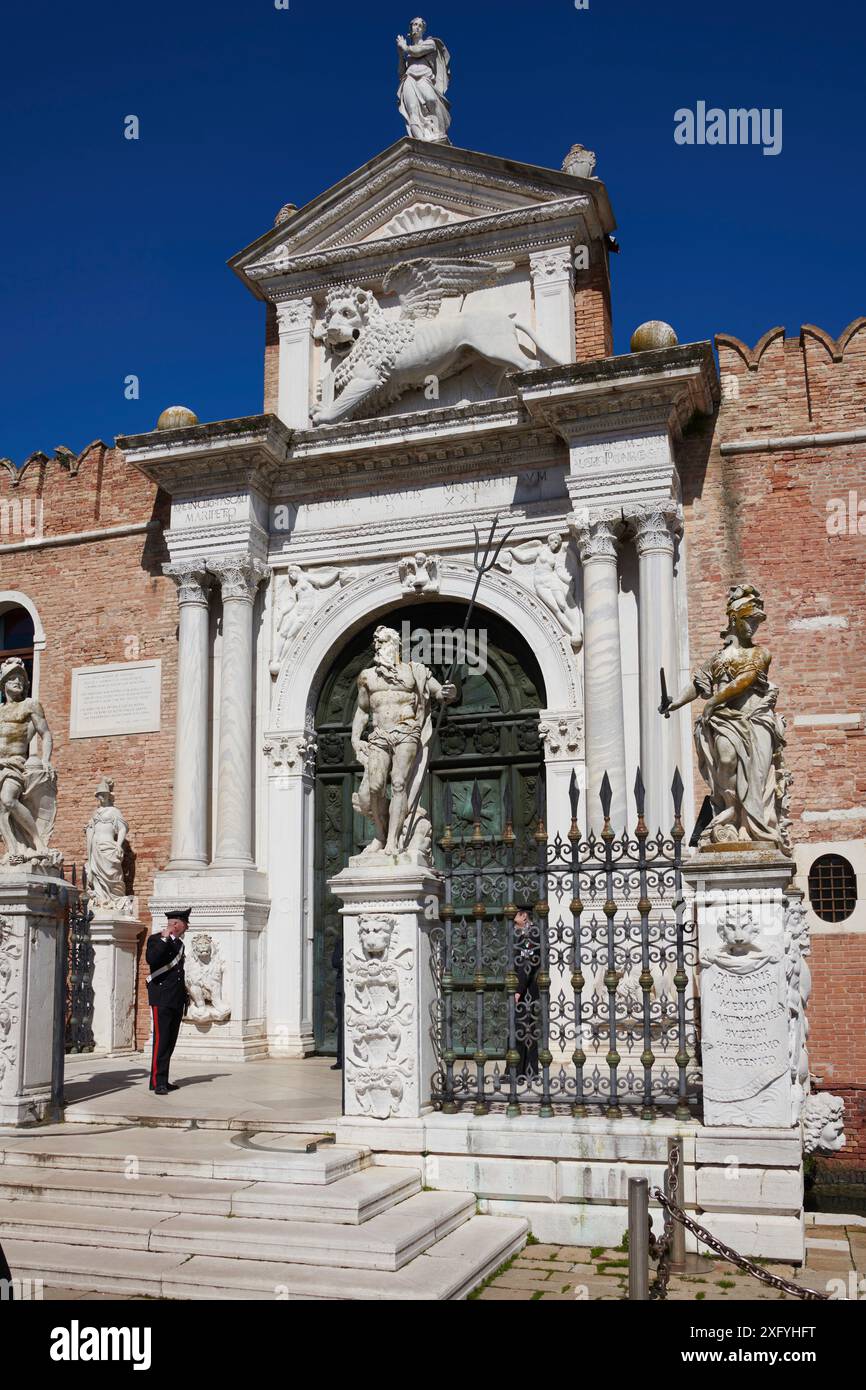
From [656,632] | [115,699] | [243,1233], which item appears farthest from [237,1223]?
[115,699]

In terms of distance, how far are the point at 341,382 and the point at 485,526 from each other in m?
2.48

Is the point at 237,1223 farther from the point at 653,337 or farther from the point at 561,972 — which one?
the point at 653,337

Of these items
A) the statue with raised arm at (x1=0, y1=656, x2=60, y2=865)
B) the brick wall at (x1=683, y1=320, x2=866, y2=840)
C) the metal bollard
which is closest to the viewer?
the metal bollard

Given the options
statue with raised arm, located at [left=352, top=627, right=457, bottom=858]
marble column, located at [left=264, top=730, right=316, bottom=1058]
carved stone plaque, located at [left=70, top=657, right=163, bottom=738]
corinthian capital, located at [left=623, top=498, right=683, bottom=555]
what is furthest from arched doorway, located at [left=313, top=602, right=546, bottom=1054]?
statue with raised arm, located at [left=352, top=627, right=457, bottom=858]

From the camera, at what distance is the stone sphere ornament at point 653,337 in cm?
1271

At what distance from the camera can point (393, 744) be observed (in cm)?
893

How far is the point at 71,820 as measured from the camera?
1530 centimetres

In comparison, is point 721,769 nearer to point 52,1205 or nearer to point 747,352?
point 52,1205

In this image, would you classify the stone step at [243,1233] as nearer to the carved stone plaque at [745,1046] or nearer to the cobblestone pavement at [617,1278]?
the cobblestone pavement at [617,1278]

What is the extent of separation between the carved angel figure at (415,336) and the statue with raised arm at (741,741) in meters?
6.57

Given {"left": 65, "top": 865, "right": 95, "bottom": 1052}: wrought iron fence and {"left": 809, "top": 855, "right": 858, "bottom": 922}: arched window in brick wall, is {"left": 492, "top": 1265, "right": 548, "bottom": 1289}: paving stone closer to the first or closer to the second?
{"left": 809, "top": 855, "right": 858, "bottom": 922}: arched window in brick wall

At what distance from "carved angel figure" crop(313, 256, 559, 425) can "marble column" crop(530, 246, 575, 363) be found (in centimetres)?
15

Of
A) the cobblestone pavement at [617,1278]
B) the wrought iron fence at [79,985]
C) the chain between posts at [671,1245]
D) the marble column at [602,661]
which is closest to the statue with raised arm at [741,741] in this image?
the chain between posts at [671,1245]

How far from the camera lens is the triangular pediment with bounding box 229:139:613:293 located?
13977 millimetres
